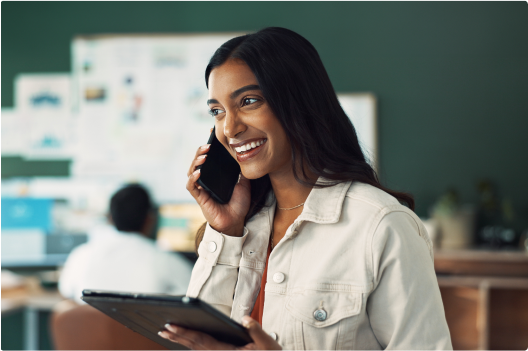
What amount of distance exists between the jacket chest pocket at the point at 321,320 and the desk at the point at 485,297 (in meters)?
2.16

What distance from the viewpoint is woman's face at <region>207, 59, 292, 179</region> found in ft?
4.02

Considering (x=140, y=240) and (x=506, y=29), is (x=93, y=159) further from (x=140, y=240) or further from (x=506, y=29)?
(x=506, y=29)

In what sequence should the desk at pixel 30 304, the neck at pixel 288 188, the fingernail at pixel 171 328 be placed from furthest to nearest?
the desk at pixel 30 304, the neck at pixel 288 188, the fingernail at pixel 171 328

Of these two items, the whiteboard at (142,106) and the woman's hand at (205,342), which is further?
the whiteboard at (142,106)

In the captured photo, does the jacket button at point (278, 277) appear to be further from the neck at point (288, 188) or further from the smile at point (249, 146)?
the smile at point (249, 146)

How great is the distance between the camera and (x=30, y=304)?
3.30m

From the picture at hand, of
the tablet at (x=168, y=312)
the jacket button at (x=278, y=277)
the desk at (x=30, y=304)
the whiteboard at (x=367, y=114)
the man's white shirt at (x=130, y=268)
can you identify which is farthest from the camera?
the whiteboard at (x=367, y=114)

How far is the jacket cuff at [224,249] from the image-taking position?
52.9 inches

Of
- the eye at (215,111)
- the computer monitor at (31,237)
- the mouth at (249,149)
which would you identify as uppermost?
the eye at (215,111)

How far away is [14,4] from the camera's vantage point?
12.8 ft

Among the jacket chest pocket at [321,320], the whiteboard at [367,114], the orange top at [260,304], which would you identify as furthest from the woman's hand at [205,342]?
the whiteboard at [367,114]

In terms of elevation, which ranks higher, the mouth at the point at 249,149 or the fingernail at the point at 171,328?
the mouth at the point at 249,149

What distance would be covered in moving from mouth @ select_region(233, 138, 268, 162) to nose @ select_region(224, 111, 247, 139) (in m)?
0.04

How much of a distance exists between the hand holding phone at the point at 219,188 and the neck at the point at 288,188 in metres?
0.12
